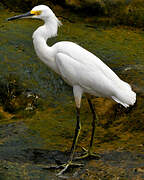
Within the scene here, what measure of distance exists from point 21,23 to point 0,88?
2.57m

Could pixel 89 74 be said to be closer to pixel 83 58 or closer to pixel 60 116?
pixel 83 58

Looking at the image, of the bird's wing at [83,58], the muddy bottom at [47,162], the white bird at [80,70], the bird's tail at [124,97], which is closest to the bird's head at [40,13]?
the white bird at [80,70]

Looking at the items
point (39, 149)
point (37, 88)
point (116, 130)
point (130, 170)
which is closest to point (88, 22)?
point (37, 88)

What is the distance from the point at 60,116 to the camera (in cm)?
732

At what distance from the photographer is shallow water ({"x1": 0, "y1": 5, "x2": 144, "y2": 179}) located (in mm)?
5258

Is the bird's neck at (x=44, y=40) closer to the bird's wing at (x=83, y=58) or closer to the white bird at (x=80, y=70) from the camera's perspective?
the white bird at (x=80, y=70)

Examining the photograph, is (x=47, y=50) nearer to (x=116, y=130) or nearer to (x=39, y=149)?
(x=39, y=149)

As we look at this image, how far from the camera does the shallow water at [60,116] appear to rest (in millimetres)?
5258

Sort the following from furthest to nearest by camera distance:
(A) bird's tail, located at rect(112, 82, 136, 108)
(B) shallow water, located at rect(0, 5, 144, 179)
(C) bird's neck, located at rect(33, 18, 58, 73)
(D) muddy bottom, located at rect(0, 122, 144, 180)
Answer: (C) bird's neck, located at rect(33, 18, 58, 73)
(A) bird's tail, located at rect(112, 82, 136, 108)
(B) shallow water, located at rect(0, 5, 144, 179)
(D) muddy bottom, located at rect(0, 122, 144, 180)

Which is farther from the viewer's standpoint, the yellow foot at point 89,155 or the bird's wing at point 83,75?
the yellow foot at point 89,155

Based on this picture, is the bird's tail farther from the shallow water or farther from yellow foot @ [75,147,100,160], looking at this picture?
yellow foot @ [75,147,100,160]

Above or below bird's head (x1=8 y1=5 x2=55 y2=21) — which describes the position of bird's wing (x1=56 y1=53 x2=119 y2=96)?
below

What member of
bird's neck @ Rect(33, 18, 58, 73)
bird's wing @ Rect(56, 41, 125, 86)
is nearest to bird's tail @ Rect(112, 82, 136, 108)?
bird's wing @ Rect(56, 41, 125, 86)

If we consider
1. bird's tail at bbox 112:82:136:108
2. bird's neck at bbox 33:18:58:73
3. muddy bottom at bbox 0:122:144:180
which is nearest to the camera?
muddy bottom at bbox 0:122:144:180
